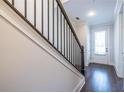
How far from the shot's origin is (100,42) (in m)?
6.20

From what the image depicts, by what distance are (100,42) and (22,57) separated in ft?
19.6

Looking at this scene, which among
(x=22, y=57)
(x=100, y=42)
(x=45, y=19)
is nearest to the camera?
(x=22, y=57)

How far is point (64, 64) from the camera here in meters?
1.72

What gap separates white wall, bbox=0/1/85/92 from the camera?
2.56 ft

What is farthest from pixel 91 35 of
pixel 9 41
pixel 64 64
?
pixel 9 41

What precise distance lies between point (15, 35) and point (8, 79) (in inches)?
14.8

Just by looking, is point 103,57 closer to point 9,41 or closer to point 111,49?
point 111,49

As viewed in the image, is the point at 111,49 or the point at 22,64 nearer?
the point at 22,64

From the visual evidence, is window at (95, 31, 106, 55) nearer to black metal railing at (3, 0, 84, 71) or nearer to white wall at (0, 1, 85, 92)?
black metal railing at (3, 0, 84, 71)

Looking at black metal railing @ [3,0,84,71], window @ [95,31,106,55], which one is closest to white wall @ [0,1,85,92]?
black metal railing @ [3,0,84,71]

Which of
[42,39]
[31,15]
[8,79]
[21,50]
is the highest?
[31,15]

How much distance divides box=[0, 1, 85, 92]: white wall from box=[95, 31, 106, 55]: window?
538cm

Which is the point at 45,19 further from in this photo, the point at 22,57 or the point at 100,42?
the point at 100,42

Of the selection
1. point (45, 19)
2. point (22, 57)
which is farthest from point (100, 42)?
point (22, 57)
